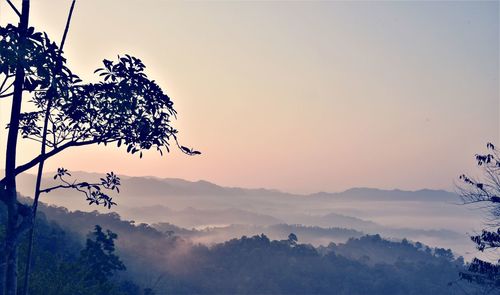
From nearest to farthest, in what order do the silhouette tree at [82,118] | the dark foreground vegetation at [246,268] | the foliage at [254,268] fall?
the silhouette tree at [82,118] < the dark foreground vegetation at [246,268] < the foliage at [254,268]

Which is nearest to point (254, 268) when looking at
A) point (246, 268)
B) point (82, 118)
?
point (246, 268)

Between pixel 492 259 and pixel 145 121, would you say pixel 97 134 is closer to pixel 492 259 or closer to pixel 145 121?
pixel 145 121

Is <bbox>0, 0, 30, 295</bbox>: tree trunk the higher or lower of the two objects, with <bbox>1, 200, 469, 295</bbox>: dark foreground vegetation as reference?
higher

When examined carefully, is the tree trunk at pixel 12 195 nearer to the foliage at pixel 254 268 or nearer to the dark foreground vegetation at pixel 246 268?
the dark foreground vegetation at pixel 246 268

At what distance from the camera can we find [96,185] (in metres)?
12.3

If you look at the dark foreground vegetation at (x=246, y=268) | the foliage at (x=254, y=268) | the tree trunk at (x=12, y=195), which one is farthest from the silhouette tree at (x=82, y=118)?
the foliage at (x=254, y=268)

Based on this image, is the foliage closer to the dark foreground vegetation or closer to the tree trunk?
the dark foreground vegetation

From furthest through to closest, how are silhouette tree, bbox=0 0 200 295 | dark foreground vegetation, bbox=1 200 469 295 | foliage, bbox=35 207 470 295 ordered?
foliage, bbox=35 207 470 295 < dark foreground vegetation, bbox=1 200 469 295 < silhouette tree, bbox=0 0 200 295

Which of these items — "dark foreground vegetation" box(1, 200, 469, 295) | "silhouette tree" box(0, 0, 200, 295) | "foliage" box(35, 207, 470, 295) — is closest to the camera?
"silhouette tree" box(0, 0, 200, 295)

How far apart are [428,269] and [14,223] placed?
515 feet

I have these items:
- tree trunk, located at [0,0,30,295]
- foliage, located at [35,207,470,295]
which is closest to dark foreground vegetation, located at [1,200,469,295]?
foliage, located at [35,207,470,295]

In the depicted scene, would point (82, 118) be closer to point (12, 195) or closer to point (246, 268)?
point (12, 195)

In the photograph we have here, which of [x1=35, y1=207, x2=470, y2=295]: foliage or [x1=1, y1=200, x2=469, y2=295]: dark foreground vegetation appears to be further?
[x1=35, y1=207, x2=470, y2=295]: foliage

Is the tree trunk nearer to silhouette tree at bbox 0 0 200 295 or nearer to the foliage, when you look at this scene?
silhouette tree at bbox 0 0 200 295
